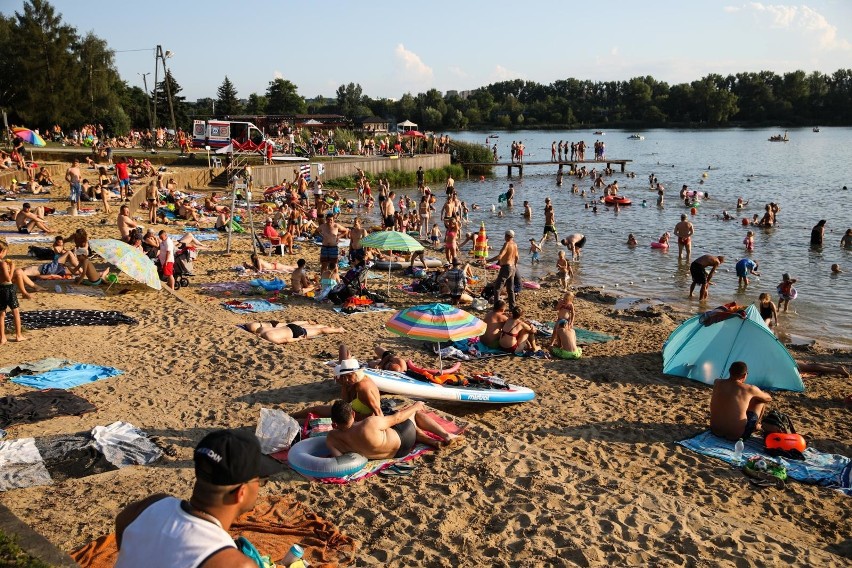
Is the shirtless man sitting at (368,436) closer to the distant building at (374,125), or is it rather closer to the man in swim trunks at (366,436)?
the man in swim trunks at (366,436)

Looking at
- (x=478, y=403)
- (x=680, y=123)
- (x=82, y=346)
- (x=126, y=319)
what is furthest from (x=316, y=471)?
(x=680, y=123)

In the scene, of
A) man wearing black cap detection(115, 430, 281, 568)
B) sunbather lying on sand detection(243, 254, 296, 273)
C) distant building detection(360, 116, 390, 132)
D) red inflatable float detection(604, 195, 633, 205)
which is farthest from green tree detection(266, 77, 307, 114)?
man wearing black cap detection(115, 430, 281, 568)

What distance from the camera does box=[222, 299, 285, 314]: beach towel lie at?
40.4 ft

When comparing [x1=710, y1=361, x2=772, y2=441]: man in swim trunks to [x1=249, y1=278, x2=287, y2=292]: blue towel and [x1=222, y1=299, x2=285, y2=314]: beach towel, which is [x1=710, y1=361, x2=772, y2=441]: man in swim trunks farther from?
[x1=249, y1=278, x2=287, y2=292]: blue towel

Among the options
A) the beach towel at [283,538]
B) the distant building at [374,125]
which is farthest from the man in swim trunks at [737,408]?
the distant building at [374,125]

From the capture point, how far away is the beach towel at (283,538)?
→ 4.62 m

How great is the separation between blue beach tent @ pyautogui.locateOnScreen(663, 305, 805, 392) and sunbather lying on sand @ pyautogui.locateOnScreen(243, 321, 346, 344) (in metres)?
5.38

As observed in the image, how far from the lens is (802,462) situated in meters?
7.14

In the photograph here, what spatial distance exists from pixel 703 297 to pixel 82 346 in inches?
504

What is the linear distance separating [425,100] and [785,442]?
13118 cm

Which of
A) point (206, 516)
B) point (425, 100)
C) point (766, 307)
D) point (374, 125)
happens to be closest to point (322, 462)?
point (206, 516)

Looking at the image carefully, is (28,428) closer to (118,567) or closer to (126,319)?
(126,319)

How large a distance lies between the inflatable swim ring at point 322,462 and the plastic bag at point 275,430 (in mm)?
333

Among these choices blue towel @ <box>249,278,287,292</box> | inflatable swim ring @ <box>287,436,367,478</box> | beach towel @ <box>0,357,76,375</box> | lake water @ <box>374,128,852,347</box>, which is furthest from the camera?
lake water @ <box>374,128,852,347</box>
